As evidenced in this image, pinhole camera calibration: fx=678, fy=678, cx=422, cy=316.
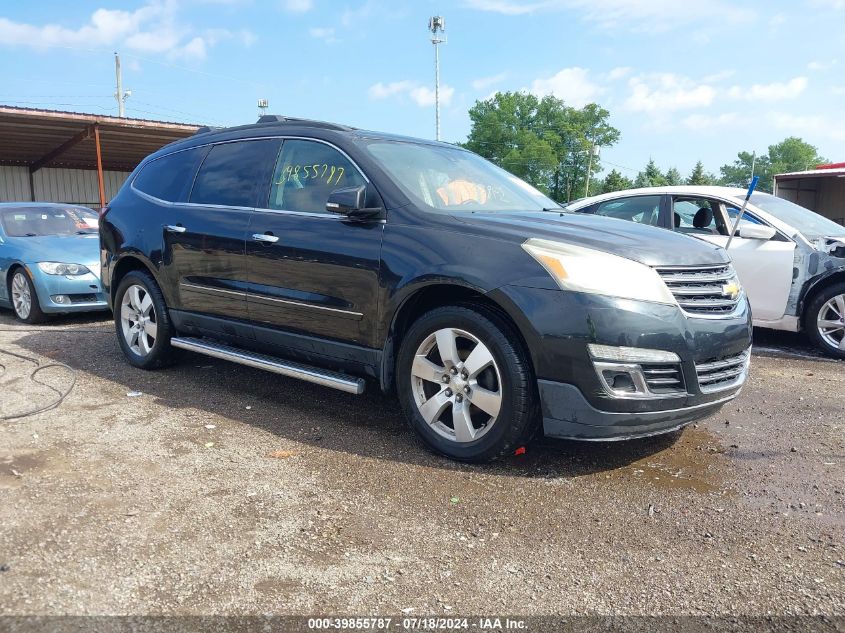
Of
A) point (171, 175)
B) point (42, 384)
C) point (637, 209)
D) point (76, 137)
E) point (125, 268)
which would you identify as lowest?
point (42, 384)

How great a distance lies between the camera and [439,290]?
365cm

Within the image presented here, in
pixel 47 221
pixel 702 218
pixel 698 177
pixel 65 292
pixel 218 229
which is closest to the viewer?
pixel 218 229

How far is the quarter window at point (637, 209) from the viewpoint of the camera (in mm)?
7047

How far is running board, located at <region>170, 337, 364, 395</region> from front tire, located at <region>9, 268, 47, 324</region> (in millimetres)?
3348

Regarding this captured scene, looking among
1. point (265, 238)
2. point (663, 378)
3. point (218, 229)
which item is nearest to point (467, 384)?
point (663, 378)

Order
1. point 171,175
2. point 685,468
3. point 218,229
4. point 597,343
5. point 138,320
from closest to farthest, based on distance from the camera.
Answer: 1. point 597,343
2. point 685,468
3. point 218,229
4. point 171,175
5. point 138,320

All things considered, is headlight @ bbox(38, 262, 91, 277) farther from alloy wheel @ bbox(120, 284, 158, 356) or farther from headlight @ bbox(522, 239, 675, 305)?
headlight @ bbox(522, 239, 675, 305)

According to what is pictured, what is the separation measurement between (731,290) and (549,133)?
78864 millimetres

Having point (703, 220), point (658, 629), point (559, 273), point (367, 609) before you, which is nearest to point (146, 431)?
point (367, 609)

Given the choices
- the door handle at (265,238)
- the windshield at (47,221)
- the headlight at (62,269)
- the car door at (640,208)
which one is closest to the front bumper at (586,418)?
the door handle at (265,238)

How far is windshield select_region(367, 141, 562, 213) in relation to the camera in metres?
3.96

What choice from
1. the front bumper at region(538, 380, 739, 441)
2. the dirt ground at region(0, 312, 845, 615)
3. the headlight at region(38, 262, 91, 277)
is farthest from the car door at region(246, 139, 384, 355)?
the headlight at region(38, 262, 91, 277)

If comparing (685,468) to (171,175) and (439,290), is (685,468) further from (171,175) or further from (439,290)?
(171,175)

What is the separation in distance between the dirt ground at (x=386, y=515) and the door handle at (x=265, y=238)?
1.10 m
